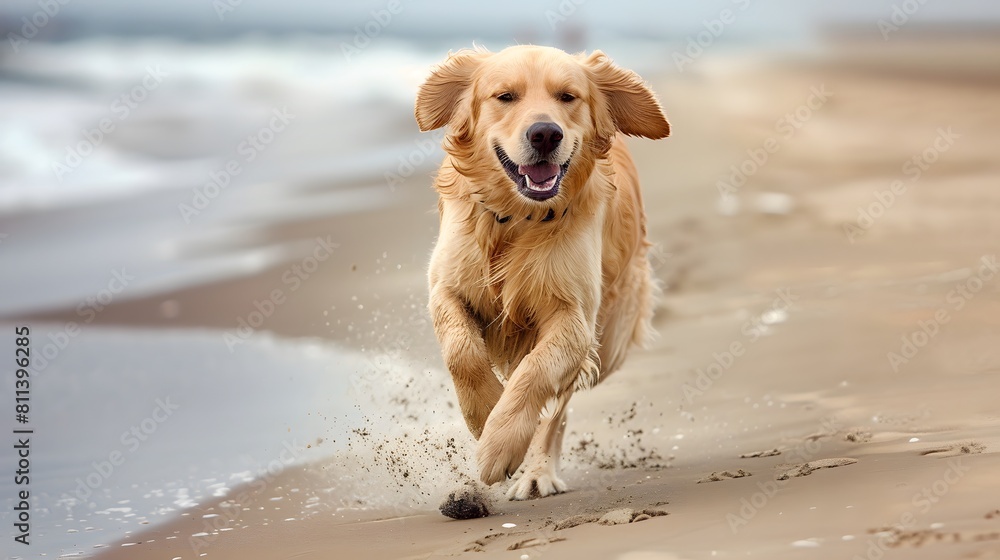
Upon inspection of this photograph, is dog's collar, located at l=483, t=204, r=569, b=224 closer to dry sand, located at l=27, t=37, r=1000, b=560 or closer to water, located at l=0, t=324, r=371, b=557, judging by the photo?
dry sand, located at l=27, t=37, r=1000, b=560

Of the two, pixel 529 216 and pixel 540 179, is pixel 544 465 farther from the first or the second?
pixel 540 179

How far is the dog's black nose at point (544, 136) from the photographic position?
11.9 feet

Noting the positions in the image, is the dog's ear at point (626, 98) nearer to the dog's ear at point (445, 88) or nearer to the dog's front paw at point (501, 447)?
the dog's ear at point (445, 88)

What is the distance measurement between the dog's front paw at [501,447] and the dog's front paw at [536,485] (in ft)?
2.55

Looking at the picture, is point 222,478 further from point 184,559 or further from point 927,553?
point 927,553

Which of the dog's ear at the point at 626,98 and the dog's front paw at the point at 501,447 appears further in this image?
the dog's ear at the point at 626,98

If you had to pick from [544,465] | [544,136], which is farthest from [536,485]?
[544,136]

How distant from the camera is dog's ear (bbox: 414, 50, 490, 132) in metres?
4.09

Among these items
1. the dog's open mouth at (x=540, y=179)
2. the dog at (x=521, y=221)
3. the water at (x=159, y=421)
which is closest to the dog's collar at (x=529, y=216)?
the dog at (x=521, y=221)

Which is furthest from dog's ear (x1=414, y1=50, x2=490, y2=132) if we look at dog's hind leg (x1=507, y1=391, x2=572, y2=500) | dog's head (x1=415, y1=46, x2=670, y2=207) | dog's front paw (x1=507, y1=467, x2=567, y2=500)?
dog's front paw (x1=507, y1=467, x2=567, y2=500)

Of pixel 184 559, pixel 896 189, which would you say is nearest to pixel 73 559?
pixel 184 559

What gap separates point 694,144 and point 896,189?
6.72 ft

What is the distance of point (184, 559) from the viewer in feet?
12.3

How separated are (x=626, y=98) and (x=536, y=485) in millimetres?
1574
